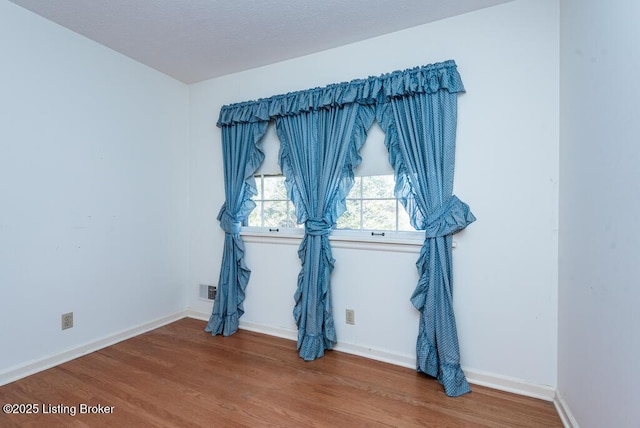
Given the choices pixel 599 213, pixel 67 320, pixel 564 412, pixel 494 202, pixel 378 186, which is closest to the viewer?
pixel 599 213

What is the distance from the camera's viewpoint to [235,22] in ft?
7.09

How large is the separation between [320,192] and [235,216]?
37.6 inches

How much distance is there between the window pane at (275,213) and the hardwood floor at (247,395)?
113 cm

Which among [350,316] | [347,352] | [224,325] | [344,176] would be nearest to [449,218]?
[344,176]

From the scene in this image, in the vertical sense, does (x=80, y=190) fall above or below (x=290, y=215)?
above

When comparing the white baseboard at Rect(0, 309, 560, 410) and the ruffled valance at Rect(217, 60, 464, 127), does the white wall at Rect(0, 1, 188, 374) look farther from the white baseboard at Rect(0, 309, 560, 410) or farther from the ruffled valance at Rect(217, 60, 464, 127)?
the ruffled valance at Rect(217, 60, 464, 127)

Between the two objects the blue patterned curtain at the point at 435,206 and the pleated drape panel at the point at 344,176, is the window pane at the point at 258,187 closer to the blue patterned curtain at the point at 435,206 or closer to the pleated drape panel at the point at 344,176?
the pleated drape panel at the point at 344,176

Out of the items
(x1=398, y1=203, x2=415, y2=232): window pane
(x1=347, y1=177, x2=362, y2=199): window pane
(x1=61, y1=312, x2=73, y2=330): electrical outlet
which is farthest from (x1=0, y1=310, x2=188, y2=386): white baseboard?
(x1=398, y1=203, x2=415, y2=232): window pane

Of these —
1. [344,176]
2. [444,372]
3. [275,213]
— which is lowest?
[444,372]

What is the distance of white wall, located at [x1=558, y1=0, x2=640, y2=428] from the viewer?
1.10 m

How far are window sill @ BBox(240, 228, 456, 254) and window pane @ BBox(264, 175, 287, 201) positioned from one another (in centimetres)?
32

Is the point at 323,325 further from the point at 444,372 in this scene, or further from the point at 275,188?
the point at 275,188

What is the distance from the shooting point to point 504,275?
197 centimetres

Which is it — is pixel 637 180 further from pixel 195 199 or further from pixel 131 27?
pixel 195 199
